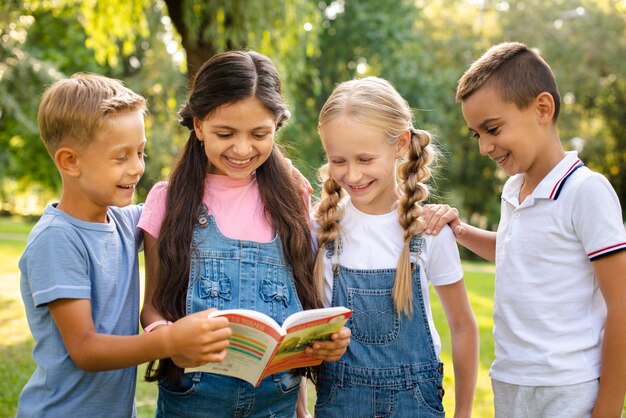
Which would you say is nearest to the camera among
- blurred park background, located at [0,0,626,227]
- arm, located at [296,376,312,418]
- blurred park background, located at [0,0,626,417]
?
arm, located at [296,376,312,418]

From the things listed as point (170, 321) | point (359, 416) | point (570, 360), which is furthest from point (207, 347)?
point (570, 360)

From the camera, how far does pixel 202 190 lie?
2.43 metres

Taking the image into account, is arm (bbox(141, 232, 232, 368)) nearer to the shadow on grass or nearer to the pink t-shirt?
the pink t-shirt

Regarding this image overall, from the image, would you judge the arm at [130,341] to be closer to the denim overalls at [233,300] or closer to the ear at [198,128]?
the denim overalls at [233,300]

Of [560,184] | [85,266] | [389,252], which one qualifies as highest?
[560,184]

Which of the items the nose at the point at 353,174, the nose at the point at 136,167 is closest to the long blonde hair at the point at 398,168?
the nose at the point at 353,174

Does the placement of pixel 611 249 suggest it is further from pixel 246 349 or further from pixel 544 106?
pixel 246 349

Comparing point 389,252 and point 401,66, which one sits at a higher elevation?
point 401,66

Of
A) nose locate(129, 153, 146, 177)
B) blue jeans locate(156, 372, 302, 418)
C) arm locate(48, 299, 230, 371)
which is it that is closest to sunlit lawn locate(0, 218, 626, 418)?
blue jeans locate(156, 372, 302, 418)

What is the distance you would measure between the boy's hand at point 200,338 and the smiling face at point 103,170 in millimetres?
482

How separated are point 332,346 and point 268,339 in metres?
0.31

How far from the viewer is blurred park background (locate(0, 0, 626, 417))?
7219 millimetres

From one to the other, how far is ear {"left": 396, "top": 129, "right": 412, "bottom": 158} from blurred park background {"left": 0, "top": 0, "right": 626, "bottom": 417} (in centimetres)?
241

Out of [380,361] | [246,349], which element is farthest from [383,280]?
[246,349]
